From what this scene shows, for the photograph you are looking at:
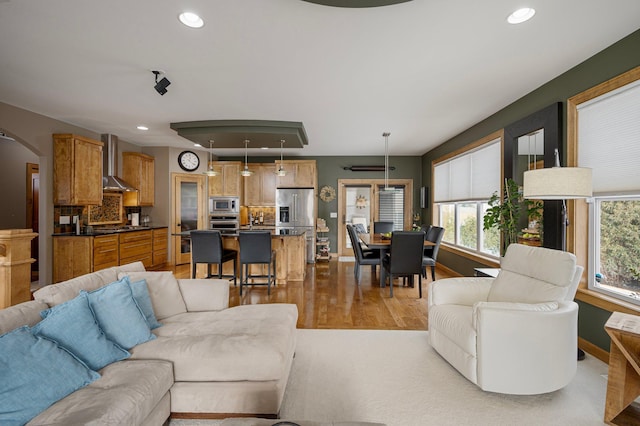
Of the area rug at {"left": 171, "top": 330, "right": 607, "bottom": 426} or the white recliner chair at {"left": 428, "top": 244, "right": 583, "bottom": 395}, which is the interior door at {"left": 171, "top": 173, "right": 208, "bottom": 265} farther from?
the white recliner chair at {"left": 428, "top": 244, "right": 583, "bottom": 395}

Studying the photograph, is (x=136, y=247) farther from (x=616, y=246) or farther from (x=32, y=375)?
(x=616, y=246)

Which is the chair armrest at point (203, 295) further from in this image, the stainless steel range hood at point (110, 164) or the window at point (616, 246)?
the stainless steel range hood at point (110, 164)

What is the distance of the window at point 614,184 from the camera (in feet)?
7.94

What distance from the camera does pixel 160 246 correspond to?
21.6 feet

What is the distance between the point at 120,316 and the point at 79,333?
26 centimetres

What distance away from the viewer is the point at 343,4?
188 centimetres

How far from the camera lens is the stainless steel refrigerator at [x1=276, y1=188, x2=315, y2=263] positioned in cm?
689

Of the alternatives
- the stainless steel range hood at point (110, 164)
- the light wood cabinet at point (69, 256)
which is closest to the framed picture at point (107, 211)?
the stainless steel range hood at point (110, 164)

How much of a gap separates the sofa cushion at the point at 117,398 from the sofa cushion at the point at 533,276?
8.75 ft

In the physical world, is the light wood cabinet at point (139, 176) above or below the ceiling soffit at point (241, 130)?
below

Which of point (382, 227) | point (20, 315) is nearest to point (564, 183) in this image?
point (20, 315)

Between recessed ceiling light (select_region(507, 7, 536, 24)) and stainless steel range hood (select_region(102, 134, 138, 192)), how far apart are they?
641cm

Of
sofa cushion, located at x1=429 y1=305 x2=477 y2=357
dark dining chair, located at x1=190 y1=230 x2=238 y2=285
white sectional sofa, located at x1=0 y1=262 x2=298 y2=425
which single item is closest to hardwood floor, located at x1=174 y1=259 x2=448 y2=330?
dark dining chair, located at x1=190 y1=230 x2=238 y2=285

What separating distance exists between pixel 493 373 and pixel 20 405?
259 cm
